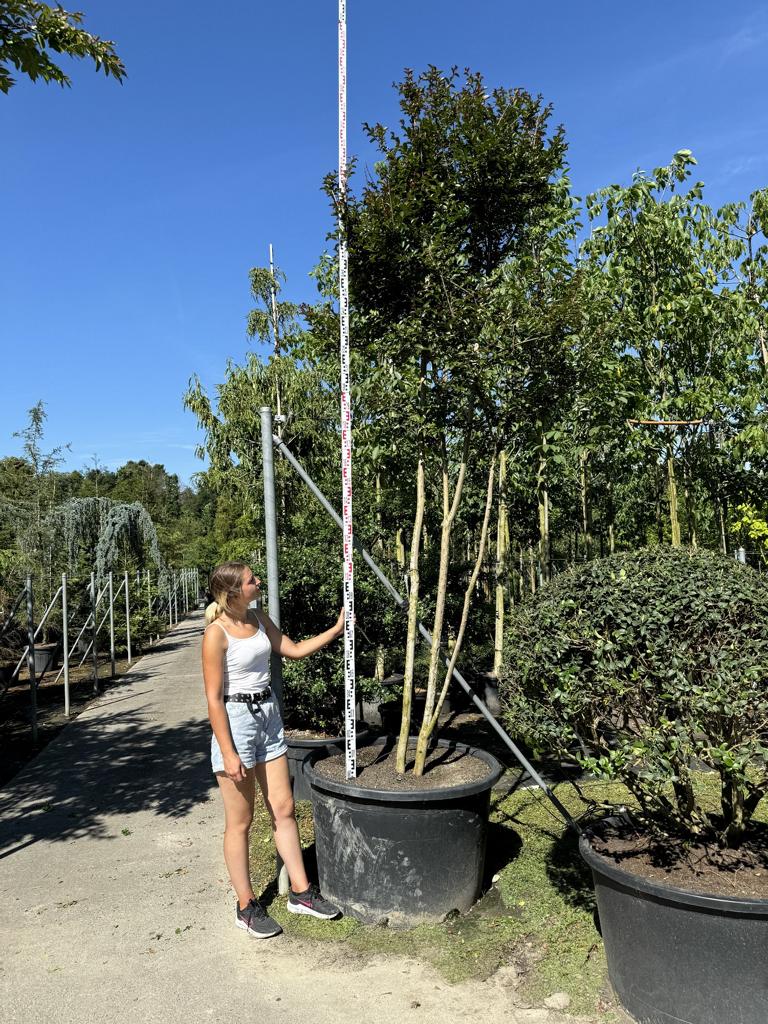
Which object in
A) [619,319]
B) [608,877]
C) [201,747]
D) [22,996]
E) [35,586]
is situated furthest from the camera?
[35,586]

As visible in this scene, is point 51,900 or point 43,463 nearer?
point 51,900

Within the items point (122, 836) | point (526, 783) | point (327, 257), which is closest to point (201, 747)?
point (122, 836)

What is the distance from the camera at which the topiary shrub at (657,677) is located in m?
2.51

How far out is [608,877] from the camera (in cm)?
262

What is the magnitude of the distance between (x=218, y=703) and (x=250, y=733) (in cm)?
24

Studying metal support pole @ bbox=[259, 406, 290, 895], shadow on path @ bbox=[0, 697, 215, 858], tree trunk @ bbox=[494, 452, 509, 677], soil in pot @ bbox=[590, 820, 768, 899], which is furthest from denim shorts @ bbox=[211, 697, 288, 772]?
tree trunk @ bbox=[494, 452, 509, 677]

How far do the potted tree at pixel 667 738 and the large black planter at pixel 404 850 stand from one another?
1.91 ft

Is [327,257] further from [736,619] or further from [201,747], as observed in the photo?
[201,747]

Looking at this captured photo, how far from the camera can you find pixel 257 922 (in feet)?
10.8

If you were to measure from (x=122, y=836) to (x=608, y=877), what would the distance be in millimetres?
3369

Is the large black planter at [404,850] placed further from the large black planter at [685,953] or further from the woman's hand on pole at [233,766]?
the large black planter at [685,953]

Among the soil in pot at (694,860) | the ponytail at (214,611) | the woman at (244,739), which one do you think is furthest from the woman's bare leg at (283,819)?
the soil in pot at (694,860)

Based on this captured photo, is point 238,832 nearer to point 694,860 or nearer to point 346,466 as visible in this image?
point 346,466

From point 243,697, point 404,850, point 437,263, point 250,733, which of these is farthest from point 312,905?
point 437,263
